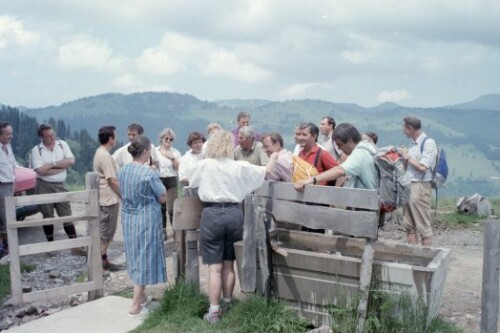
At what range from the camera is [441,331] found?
4.41 metres

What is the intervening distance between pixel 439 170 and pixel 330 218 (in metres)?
3.13

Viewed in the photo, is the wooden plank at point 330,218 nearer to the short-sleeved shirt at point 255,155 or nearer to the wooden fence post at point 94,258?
the short-sleeved shirt at point 255,155

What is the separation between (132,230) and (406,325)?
2696 mm

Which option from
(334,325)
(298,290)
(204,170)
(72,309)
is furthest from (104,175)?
(334,325)

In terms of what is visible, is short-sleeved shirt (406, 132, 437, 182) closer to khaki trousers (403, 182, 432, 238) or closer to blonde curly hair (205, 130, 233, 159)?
khaki trousers (403, 182, 432, 238)

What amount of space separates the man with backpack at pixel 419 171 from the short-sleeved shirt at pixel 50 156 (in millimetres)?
5219

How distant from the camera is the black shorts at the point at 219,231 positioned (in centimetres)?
478

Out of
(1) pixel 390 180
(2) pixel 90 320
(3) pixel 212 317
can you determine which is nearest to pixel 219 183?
(3) pixel 212 317

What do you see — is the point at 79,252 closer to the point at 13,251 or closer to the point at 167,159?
the point at 167,159

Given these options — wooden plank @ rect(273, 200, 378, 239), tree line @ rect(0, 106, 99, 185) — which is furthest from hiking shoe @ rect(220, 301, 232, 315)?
tree line @ rect(0, 106, 99, 185)

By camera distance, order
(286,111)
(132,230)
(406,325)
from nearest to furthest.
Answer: (406,325) < (132,230) < (286,111)

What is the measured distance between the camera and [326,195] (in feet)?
15.1

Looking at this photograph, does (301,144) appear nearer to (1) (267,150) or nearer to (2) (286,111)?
(1) (267,150)

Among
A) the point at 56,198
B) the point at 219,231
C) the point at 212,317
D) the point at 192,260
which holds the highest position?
the point at 56,198
